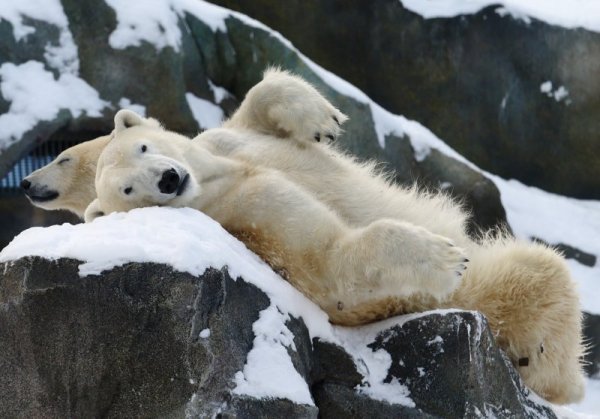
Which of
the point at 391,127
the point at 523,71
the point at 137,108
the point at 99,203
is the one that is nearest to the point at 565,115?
the point at 523,71

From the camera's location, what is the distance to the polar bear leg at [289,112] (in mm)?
3457

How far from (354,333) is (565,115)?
19.7 feet

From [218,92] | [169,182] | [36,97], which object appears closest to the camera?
[169,182]

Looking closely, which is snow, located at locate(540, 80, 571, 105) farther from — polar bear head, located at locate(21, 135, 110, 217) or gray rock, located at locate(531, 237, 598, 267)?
polar bear head, located at locate(21, 135, 110, 217)

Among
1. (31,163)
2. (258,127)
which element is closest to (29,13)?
(31,163)

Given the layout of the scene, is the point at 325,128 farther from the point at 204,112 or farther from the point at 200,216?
the point at 204,112

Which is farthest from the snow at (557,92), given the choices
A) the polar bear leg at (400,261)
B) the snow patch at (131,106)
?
the polar bear leg at (400,261)

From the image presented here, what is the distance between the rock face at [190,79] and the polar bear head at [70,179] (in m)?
2.59

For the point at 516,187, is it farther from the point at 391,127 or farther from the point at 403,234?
the point at 403,234

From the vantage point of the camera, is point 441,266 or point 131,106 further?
point 131,106

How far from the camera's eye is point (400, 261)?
274 centimetres

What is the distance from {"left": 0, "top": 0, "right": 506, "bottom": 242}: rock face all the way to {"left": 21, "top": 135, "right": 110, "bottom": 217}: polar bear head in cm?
259

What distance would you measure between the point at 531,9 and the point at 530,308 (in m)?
5.93

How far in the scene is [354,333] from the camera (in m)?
2.97
